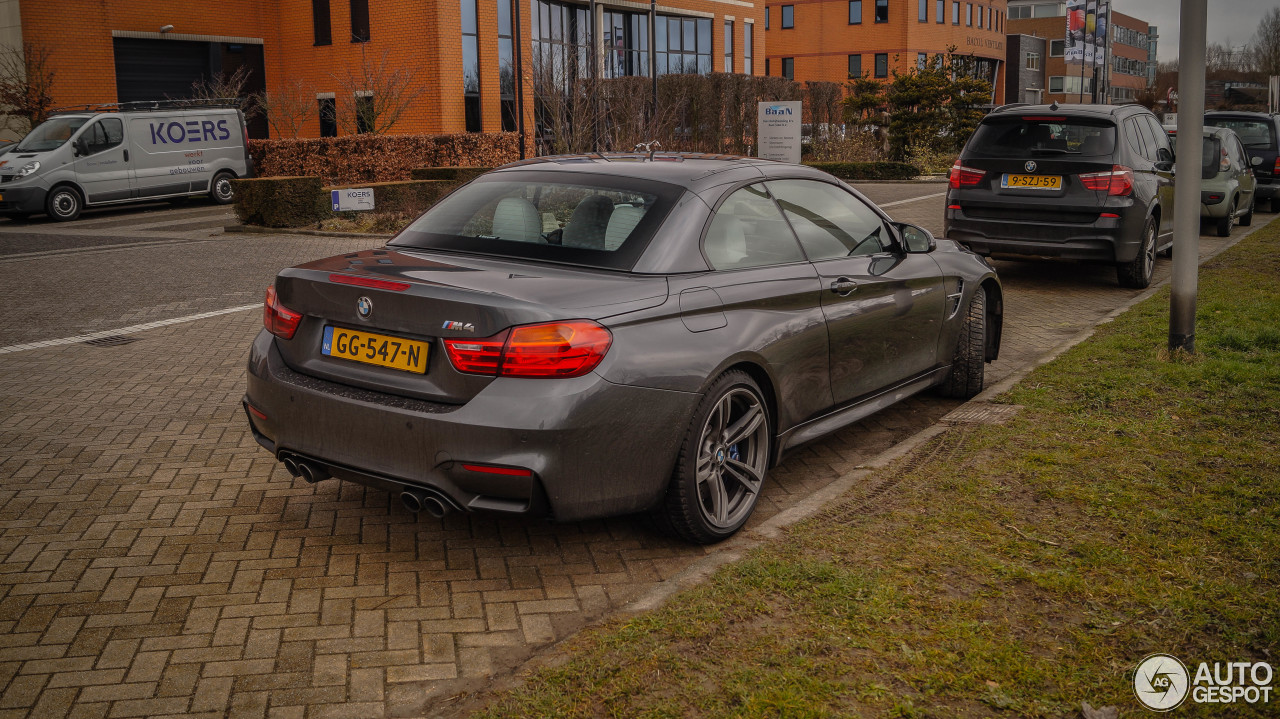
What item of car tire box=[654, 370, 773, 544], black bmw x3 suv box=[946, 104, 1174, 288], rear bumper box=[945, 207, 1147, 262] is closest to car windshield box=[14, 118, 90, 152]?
black bmw x3 suv box=[946, 104, 1174, 288]

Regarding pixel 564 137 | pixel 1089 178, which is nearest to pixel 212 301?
pixel 1089 178

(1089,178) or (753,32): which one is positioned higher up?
(753,32)

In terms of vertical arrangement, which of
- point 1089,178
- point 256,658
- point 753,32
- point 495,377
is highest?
point 753,32

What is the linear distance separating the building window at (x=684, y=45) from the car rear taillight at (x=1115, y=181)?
33.8 metres

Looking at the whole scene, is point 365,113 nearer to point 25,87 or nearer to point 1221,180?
point 25,87

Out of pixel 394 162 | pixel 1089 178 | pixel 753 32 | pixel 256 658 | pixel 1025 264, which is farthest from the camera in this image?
pixel 753 32

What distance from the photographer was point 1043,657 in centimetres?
328

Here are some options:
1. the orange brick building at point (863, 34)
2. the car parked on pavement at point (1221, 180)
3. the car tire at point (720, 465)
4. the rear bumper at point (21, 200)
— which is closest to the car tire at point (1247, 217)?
the car parked on pavement at point (1221, 180)

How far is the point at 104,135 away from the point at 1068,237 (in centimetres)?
1970

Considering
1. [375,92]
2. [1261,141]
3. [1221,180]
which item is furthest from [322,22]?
[1221,180]

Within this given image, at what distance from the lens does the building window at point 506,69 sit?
115ft

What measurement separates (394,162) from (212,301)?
1647 centimetres

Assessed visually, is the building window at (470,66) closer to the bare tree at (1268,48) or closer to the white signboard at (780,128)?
the white signboard at (780,128)

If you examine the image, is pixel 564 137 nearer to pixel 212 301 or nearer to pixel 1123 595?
pixel 212 301
